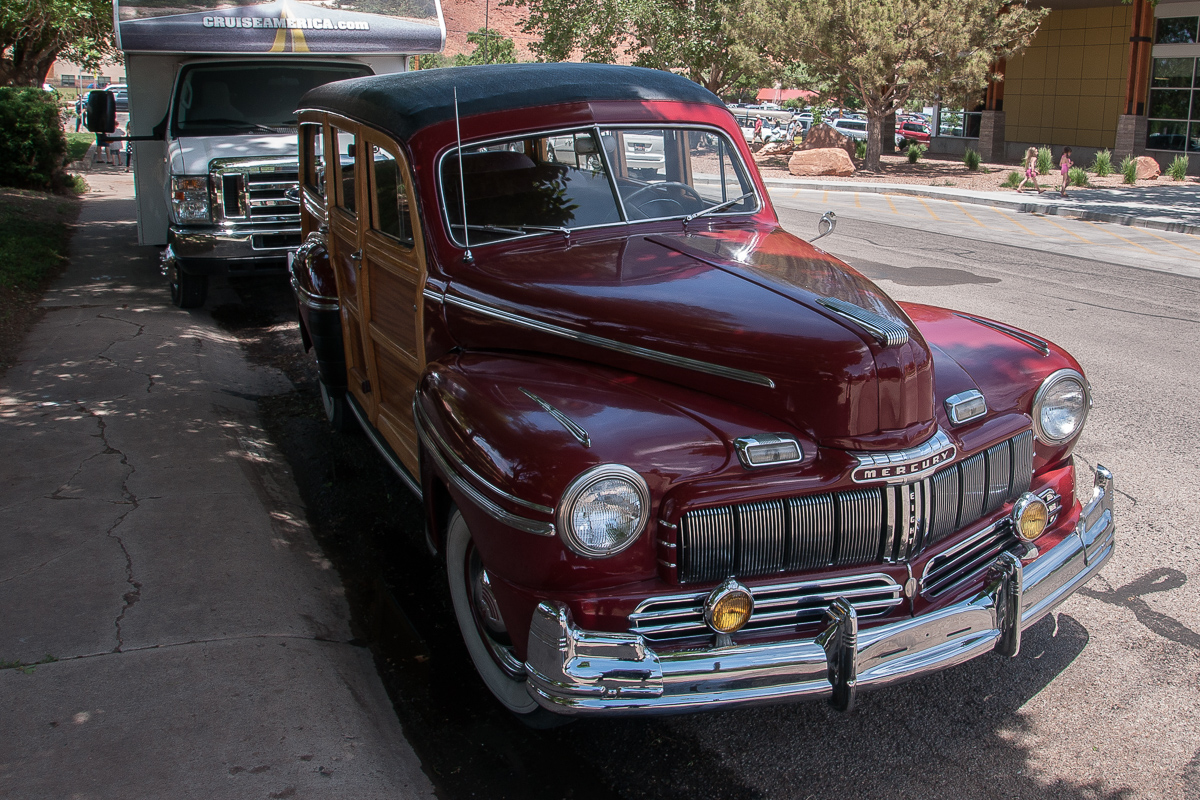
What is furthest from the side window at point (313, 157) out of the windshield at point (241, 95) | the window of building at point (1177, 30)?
the window of building at point (1177, 30)

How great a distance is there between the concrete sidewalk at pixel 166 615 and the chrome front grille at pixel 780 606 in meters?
0.92

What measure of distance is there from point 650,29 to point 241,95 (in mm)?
26881

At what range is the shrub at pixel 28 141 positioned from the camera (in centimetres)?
1590

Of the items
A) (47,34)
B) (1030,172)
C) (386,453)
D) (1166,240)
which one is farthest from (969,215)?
(47,34)

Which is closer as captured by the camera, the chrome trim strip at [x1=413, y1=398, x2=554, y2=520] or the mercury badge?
the chrome trim strip at [x1=413, y1=398, x2=554, y2=520]

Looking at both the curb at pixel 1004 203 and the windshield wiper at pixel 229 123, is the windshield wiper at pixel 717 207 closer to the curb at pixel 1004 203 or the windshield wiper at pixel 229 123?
the windshield wiper at pixel 229 123

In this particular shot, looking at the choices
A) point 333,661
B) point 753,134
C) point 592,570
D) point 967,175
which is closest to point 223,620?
point 333,661

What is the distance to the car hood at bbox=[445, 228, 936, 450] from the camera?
112 inches

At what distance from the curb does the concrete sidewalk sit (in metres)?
15.9

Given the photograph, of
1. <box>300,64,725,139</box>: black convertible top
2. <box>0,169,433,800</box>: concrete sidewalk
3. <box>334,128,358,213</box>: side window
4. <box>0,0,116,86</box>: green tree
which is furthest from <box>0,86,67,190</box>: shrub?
<box>300,64,725,139</box>: black convertible top

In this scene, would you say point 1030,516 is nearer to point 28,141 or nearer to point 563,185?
point 563,185

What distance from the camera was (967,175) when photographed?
89.0 ft

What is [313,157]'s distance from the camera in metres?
5.87

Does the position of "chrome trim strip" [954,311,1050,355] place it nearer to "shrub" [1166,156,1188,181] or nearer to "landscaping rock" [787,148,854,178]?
"landscaping rock" [787,148,854,178]
